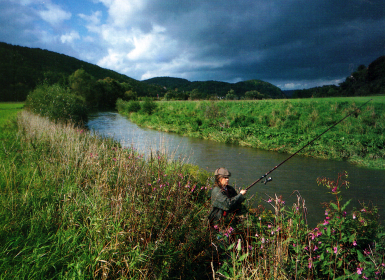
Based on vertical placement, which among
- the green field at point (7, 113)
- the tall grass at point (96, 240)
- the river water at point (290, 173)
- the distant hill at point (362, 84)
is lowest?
the river water at point (290, 173)

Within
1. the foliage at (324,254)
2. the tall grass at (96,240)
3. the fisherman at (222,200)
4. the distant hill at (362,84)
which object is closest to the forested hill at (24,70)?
the tall grass at (96,240)

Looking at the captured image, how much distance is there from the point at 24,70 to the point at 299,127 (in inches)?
2875

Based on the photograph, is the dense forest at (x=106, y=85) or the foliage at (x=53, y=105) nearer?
the foliage at (x=53, y=105)

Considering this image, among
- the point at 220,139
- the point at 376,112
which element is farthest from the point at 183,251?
the point at 376,112

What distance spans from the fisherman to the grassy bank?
32.9ft

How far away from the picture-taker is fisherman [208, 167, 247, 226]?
3.54m

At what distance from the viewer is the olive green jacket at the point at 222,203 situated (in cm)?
354

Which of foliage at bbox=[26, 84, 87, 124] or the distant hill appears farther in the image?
the distant hill

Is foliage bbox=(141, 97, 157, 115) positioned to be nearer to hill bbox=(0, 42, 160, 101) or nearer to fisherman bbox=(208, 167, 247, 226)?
hill bbox=(0, 42, 160, 101)

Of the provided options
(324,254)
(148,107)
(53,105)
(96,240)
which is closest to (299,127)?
(324,254)

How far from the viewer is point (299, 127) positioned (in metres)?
17.5

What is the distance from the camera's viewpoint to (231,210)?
3787 millimetres

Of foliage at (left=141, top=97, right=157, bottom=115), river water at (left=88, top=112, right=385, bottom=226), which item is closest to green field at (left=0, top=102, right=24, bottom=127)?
river water at (left=88, top=112, right=385, bottom=226)

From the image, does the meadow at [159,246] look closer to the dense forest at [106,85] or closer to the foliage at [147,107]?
the dense forest at [106,85]
